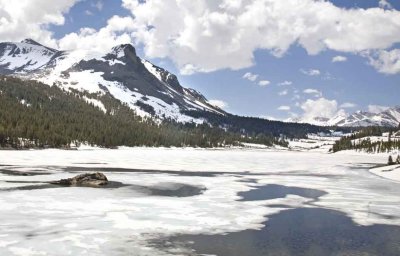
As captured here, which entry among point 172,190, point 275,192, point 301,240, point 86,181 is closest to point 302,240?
point 301,240

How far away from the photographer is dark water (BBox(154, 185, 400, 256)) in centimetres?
2059

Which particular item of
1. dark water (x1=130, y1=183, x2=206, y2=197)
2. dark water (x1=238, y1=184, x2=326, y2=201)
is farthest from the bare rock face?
dark water (x1=238, y1=184, x2=326, y2=201)

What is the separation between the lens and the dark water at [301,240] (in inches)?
811

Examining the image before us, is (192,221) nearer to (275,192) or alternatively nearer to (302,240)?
(302,240)

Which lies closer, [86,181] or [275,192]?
[275,192]

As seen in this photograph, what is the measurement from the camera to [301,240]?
75.6 feet

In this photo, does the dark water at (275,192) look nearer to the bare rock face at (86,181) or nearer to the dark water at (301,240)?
the dark water at (301,240)

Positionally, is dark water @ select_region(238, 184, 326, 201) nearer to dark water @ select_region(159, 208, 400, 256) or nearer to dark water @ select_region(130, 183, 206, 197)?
dark water @ select_region(130, 183, 206, 197)

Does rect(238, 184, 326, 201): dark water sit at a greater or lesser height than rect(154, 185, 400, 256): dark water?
greater

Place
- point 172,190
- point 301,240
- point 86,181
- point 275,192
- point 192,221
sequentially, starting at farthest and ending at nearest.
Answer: point 86,181 < point 275,192 < point 172,190 < point 192,221 < point 301,240

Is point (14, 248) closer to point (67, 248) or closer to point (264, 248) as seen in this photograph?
point (67, 248)

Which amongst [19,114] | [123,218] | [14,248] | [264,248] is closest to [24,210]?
[123,218]

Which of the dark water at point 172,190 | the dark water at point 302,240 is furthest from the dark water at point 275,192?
the dark water at point 302,240

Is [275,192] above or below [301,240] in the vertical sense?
above
